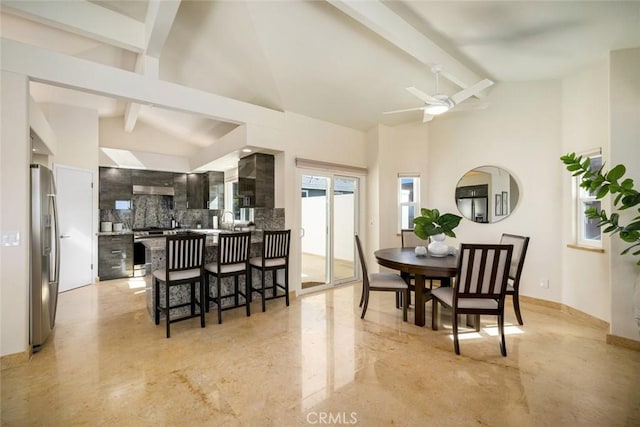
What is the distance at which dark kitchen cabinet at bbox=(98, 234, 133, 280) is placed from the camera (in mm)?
5375

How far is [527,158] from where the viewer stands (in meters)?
4.04

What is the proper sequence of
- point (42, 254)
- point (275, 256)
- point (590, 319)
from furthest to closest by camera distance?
point (275, 256) → point (590, 319) → point (42, 254)

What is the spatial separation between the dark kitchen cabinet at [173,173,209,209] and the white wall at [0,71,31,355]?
14.7ft

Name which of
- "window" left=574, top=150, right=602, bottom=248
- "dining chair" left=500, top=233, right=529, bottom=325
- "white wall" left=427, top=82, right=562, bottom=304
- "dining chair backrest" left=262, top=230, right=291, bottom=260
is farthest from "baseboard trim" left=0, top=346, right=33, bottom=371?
"window" left=574, top=150, right=602, bottom=248

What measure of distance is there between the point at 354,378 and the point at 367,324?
1092 millimetres

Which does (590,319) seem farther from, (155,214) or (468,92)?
(155,214)

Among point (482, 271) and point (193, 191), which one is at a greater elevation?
point (193, 191)

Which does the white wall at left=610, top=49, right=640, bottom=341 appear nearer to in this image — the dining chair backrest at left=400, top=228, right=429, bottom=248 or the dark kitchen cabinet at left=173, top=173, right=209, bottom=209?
the dining chair backrest at left=400, top=228, right=429, bottom=248

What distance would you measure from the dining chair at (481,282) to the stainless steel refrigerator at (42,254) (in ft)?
12.8

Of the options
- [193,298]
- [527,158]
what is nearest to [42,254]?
[193,298]

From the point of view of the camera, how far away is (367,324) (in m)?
3.31

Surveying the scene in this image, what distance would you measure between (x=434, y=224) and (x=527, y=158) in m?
1.95

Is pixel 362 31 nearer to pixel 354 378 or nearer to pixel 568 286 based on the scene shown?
pixel 354 378

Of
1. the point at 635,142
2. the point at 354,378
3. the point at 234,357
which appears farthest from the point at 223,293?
the point at 635,142
